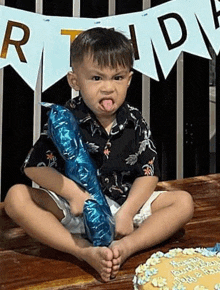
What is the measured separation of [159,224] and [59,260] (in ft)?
0.81

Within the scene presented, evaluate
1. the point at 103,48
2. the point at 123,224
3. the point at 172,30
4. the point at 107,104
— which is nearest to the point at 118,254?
the point at 123,224

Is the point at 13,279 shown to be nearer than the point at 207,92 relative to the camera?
Yes

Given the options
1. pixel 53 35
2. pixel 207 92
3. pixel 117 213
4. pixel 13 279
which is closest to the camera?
pixel 13 279

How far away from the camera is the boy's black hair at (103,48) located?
1.44m

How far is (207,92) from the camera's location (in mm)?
2461

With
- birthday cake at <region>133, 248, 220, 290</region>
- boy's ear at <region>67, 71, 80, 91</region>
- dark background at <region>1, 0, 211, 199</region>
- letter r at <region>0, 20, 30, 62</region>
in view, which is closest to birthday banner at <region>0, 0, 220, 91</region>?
letter r at <region>0, 20, 30, 62</region>

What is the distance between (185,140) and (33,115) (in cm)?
63

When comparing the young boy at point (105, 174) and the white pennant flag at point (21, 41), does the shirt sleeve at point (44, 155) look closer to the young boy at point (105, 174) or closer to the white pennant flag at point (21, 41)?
the young boy at point (105, 174)

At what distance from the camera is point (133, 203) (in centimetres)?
147

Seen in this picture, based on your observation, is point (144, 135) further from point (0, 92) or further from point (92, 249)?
point (0, 92)

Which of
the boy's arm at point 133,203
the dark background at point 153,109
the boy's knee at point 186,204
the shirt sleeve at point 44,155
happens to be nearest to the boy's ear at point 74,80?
the shirt sleeve at point 44,155

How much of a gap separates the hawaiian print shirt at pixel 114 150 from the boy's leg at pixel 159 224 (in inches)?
3.1

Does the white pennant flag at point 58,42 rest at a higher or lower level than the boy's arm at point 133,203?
higher

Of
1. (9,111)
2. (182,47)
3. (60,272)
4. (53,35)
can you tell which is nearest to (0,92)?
(9,111)
